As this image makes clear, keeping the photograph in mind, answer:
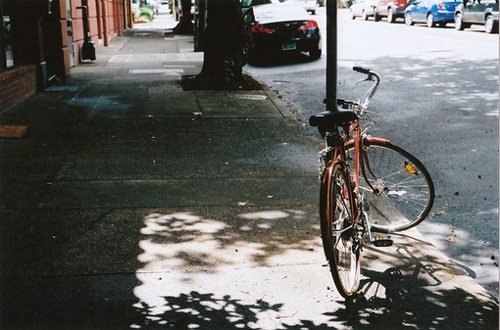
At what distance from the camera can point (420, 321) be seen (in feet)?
12.6

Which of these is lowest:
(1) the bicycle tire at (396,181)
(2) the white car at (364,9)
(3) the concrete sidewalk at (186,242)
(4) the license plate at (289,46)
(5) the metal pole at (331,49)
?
(3) the concrete sidewalk at (186,242)

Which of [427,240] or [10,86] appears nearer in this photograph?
[427,240]

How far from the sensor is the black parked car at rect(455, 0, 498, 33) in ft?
73.2

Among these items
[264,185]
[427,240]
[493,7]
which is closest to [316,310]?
[427,240]

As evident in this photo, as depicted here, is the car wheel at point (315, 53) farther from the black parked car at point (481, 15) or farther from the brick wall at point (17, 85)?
the brick wall at point (17, 85)

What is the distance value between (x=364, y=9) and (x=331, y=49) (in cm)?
3132

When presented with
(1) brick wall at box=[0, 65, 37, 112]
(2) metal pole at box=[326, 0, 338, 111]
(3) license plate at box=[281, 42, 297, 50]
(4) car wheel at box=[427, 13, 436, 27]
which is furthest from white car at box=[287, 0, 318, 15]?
(2) metal pole at box=[326, 0, 338, 111]

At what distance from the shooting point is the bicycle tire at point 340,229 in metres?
3.83

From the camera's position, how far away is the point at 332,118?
14.0 ft

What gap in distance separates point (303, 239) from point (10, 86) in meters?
7.08

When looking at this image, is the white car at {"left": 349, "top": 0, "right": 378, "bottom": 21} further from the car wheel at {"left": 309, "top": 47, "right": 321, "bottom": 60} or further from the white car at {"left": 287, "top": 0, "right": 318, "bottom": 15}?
the car wheel at {"left": 309, "top": 47, "right": 321, "bottom": 60}

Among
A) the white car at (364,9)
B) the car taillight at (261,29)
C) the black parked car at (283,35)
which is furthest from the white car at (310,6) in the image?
the car taillight at (261,29)

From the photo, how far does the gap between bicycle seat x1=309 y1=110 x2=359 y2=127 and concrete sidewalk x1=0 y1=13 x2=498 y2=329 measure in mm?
1055

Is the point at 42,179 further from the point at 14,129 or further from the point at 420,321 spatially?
the point at 420,321
